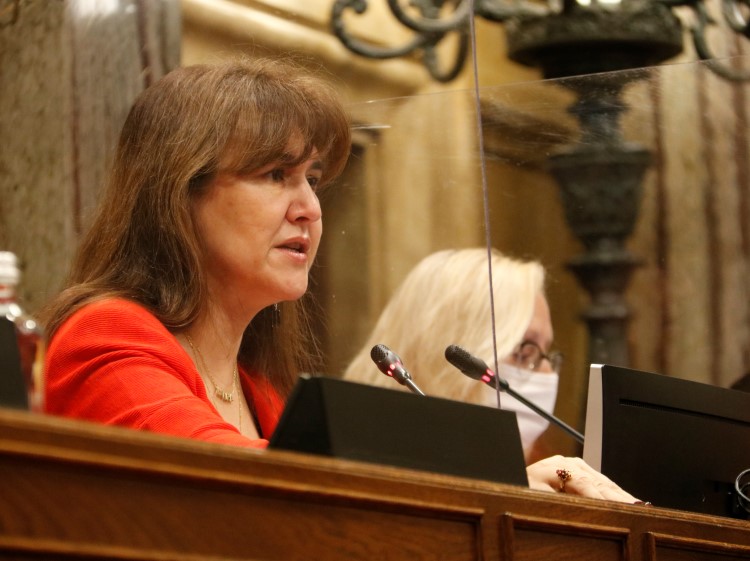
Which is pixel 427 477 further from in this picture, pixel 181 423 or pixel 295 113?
pixel 295 113

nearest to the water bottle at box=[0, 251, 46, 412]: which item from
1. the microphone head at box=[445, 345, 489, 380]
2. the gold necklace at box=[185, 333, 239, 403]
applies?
the gold necklace at box=[185, 333, 239, 403]

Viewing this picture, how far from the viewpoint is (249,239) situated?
2311mm

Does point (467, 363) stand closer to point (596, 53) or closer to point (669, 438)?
point (669, 438)

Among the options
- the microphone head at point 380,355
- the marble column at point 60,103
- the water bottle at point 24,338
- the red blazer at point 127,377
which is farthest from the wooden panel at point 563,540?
the marble column at point 60,103

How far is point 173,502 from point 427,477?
32cm

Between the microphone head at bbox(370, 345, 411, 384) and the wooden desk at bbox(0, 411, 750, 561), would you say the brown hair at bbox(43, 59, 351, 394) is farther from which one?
the wooden desk at bbox(0, 411, 750, 561)

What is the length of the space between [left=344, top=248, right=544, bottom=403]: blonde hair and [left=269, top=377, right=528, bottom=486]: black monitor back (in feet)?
5.57

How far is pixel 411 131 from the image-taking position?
11.8 ft

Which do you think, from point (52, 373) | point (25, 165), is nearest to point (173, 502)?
point (52, 373)

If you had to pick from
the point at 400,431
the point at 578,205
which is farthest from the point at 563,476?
the point at 578,205

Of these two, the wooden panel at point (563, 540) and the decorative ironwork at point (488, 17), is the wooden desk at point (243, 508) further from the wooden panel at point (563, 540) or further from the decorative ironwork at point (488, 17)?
the decorative ironwork at point (488, 17)

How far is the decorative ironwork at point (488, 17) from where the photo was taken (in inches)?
182

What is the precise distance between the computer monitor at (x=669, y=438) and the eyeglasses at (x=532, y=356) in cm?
119

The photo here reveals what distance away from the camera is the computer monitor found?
7.02ft
